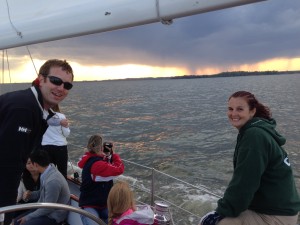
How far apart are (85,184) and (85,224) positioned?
1.58ft

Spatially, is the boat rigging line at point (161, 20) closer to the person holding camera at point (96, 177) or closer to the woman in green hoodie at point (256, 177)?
the woman in green hoodie at point (256, 177)

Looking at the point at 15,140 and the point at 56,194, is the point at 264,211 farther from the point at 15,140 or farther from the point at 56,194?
the point at 56,194

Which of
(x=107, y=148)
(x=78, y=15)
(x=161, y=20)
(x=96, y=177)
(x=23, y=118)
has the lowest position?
(x=96, y=177)

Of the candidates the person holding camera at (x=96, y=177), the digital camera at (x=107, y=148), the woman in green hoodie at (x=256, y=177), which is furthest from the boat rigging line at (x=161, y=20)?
the digital camera at (x=107, y=148)

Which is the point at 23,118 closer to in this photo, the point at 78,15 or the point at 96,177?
the point at 78,15

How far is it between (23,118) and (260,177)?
1.67 metres

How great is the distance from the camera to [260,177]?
2.45 meters

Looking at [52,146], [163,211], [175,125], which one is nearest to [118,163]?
[163,211]

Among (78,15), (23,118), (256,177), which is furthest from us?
(78,15)

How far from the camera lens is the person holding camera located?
13.6 feet

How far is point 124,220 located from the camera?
10.1 ft

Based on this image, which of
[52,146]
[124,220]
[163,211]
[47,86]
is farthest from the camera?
[52,146]

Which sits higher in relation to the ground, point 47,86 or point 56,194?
point 47,86

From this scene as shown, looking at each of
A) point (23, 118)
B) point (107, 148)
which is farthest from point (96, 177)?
point (23, 118)
